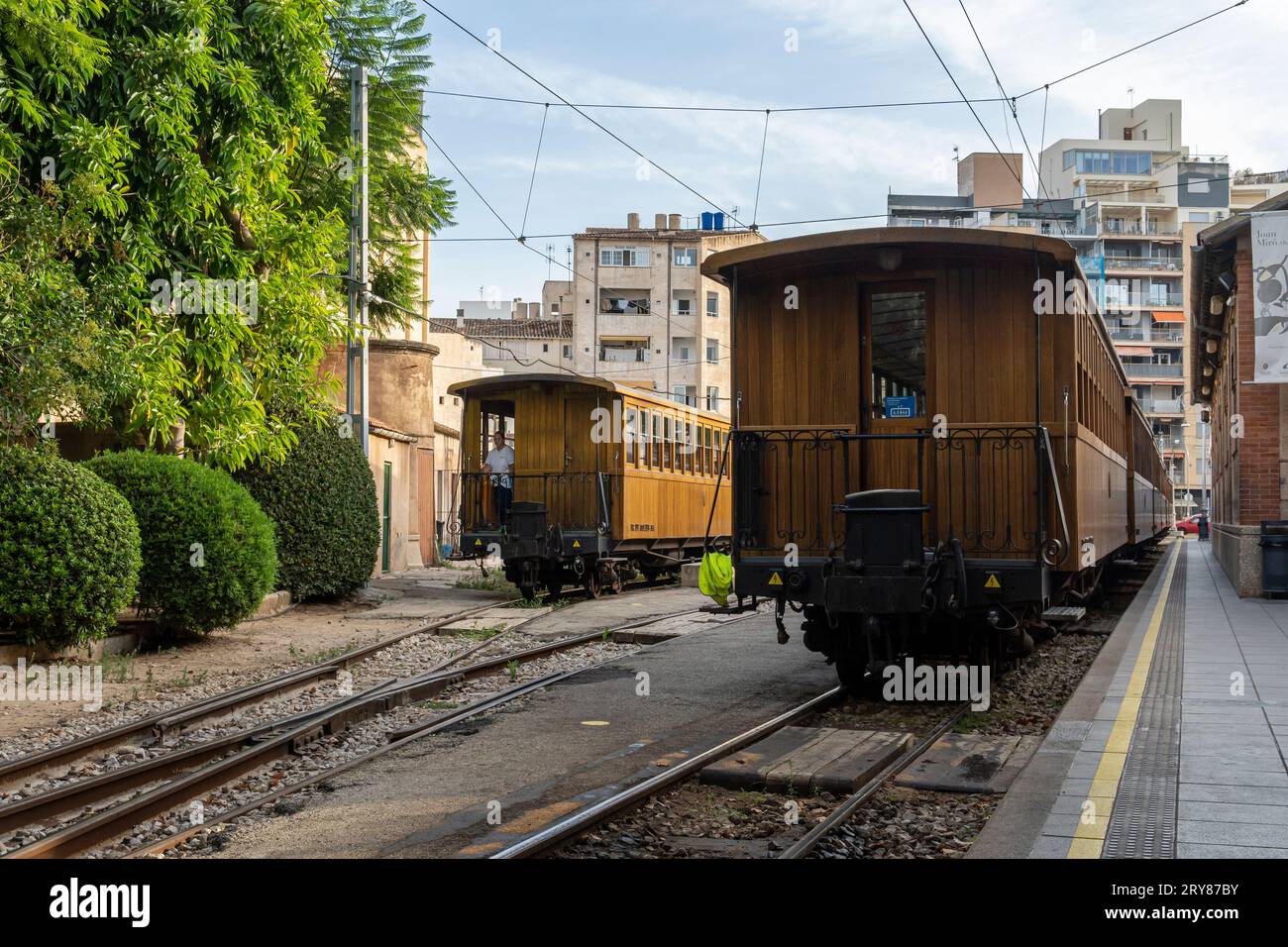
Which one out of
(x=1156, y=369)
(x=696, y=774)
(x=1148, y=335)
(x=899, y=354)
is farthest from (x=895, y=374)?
(x=1148, y=335)

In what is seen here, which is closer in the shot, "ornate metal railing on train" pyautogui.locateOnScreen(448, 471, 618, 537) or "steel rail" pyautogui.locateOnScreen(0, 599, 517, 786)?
"steel rail" pyautogui.locateOnScreen(0, 599, 517, 786)

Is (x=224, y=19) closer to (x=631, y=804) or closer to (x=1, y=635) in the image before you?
(x=1, y=635)

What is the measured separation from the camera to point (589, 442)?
730 inches

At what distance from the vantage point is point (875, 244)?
874cm

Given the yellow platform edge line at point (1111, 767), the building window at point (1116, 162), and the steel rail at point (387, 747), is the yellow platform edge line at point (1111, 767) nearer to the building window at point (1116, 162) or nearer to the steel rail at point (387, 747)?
the steel rail at point (387, 747)

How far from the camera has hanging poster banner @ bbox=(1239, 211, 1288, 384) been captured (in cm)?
1630

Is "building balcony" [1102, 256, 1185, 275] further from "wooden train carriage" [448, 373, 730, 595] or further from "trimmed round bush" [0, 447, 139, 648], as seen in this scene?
"trimmed round bush" [0, 447, 139, 648]

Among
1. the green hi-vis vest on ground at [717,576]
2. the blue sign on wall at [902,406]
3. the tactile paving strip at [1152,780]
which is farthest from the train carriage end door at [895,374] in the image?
the tactile paving strip at [1152,780]

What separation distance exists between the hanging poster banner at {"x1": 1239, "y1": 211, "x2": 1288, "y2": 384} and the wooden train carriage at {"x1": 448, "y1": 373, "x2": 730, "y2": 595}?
8269 mm

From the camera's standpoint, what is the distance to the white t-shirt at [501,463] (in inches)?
729

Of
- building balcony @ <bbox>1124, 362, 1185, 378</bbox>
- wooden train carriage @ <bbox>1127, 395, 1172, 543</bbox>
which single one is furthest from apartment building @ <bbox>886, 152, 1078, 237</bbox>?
wooden train carriage @ <bbox>1127, 395, 1172, 543</bbox>

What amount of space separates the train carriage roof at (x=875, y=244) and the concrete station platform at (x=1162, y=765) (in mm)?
3239

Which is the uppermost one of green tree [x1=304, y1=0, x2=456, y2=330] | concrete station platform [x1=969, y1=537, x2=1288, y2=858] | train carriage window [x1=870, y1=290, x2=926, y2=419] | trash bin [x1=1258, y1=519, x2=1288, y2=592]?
green tree [x1=304, y1=0, x2=456, y2=330]

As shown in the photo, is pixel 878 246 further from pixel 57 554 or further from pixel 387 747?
pixel 57 554
